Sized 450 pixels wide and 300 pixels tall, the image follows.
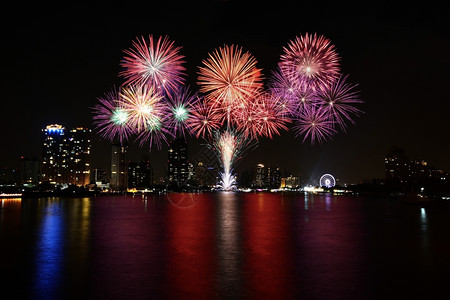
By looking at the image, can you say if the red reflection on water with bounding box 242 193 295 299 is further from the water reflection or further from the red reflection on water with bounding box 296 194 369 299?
the red reflection on water with bounding box 296 194 369 299

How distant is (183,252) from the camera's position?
13.9 metres

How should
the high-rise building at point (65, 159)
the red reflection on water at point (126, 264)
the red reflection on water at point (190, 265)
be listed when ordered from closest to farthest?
1. the red reflection on water at point (190, 265)
2. the red reflection on water at point (126, 264)
3. the high-rise building at point (65, 159)

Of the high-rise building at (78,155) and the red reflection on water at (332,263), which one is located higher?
the high-rise building at (78,155)

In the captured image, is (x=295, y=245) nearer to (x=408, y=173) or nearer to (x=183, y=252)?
(x=183, y=252)

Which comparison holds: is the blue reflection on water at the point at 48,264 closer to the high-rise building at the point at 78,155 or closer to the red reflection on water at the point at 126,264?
the red reflection on water at the point at 126,264

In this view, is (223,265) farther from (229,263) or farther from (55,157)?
(55,157)

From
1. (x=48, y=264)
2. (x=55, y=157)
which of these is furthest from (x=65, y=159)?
(x=48, y=264)

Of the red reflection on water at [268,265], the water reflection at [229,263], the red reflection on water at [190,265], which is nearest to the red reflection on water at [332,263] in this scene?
the red reflection on water at [268,265]

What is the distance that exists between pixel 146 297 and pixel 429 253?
399 inches

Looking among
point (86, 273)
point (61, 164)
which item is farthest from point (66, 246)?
point (61, 164)

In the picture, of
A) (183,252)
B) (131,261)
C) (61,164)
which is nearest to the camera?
(131,261)

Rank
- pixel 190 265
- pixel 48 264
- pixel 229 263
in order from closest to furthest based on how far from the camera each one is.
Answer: pixel 190 265 → pixel 48 264 → pixel 229 263

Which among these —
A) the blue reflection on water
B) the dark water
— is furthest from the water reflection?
the blue reflection on water

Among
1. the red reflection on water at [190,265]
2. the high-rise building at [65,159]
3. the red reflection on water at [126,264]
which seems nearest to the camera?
the red reflection on water at [190,265]
